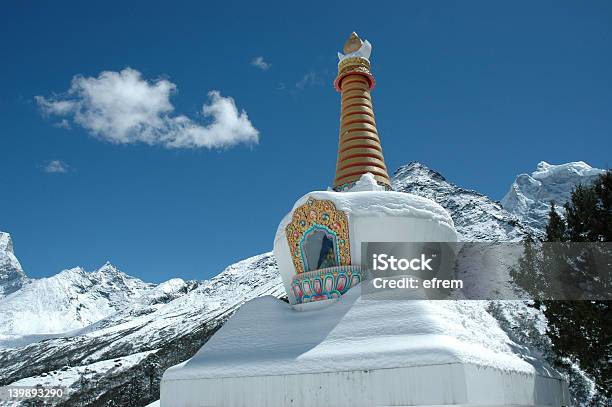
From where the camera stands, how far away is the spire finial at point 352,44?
738 inches

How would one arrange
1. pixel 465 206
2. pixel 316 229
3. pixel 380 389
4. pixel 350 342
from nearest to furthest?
pixel 380 389, pixel 350 342, pixel 316 229, pixel 465 206

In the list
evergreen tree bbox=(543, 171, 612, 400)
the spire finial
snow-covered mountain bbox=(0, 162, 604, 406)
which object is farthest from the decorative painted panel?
snow-covered mountain bbox=(0, 162, 604, 406)

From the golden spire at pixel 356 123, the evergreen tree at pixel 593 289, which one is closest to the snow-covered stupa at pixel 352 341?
the golden spire at pixel 356 123

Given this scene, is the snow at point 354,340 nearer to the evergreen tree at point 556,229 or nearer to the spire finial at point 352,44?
the evergreen tree at point 556,229

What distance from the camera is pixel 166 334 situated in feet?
335

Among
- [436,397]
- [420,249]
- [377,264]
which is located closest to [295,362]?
[436,397]

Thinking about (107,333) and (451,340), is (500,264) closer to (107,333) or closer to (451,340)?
(451,340)

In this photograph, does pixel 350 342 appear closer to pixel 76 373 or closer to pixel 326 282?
pixel 326 282

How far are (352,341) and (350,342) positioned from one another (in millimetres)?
52

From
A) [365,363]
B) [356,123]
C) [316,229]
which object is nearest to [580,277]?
[316,229]

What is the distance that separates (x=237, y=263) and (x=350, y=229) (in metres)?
162

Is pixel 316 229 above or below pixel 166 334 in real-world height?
above

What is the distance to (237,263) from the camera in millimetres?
173000

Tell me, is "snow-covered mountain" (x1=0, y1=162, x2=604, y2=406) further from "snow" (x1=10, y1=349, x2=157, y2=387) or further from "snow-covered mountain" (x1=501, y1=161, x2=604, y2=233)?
"snow-covered mountain" (x1=501, y1=161, x2=604, y2=233)
